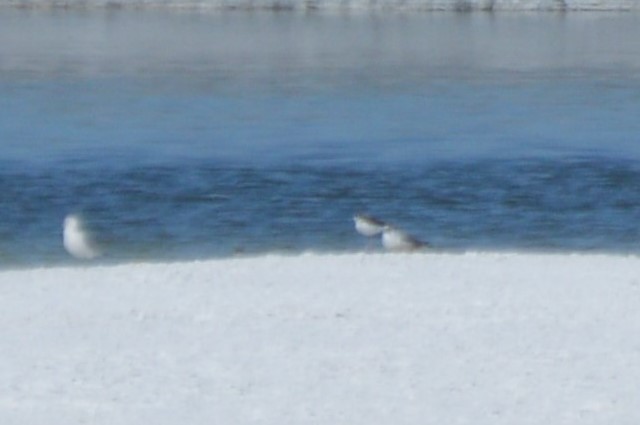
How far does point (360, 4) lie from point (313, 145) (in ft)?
168

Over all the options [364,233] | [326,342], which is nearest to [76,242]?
[364,233]

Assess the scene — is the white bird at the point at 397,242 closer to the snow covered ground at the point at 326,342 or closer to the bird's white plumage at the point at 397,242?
the bird's white plumage at the point at 397,242

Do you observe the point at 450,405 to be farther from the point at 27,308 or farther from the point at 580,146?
the point at 580,146

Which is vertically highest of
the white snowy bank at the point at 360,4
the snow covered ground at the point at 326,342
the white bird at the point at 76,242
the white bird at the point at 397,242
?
the snow covered ground at the point at 326,342

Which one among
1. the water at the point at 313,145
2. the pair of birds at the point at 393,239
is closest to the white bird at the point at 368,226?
the pair of birds at the point at 393,239

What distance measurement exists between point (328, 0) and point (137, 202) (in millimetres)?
57168

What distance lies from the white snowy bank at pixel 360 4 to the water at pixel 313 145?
21.8 m

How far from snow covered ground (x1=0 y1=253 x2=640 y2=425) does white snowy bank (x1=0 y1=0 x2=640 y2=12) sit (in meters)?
62.9

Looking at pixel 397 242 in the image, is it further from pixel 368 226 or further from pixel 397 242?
pixel 368 226

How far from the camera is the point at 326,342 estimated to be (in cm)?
970

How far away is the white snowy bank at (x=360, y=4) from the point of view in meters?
74.5

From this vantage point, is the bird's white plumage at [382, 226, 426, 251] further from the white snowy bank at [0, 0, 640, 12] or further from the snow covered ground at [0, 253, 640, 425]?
the white snowy bank at [0, 0, 640, 12]

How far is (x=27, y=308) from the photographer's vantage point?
1084 centimetres

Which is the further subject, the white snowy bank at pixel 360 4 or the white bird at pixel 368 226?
the white snowy bank at pixel 360 4
